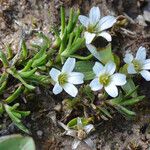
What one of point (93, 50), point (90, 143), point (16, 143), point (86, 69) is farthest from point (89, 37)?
point (16, 143)

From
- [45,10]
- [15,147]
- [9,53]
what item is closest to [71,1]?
[45,10]

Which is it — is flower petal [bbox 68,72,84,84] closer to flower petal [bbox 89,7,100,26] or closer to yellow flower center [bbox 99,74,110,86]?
yellow flower center [bbox 99,74,110,86]

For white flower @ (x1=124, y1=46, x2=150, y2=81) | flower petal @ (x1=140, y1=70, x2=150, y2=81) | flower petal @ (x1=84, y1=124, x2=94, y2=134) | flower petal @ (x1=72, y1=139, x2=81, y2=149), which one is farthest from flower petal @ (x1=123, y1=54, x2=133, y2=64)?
flower petal @ (x1=72, y1=139, x2=81, y2=149)

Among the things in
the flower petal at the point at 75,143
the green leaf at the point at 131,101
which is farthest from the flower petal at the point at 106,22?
the flower petal at the point at 75,143

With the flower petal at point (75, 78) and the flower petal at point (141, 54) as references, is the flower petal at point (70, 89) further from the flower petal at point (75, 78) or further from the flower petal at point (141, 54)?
the flower petal at point (141, 54)

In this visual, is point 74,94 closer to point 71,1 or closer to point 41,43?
point 41,43

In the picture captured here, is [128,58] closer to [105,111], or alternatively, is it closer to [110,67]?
[110,67]

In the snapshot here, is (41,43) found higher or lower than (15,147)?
higher
